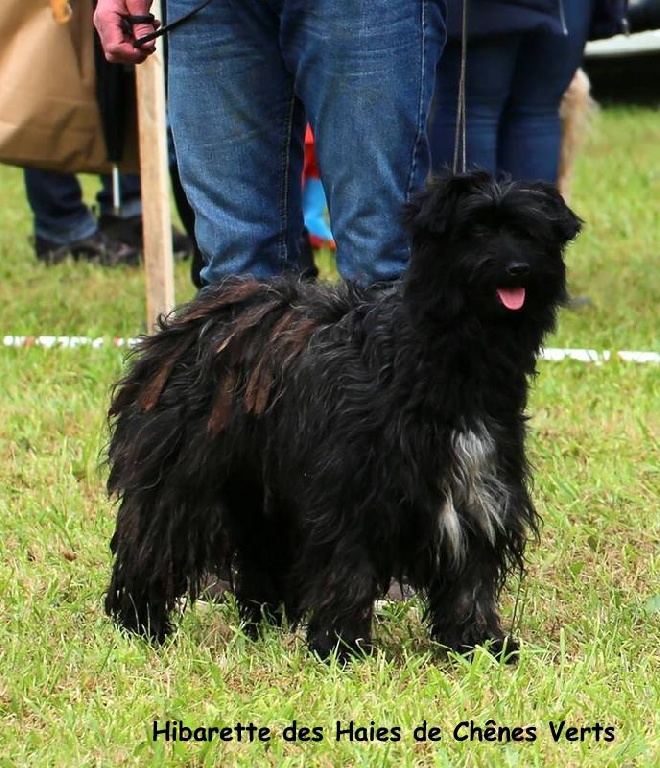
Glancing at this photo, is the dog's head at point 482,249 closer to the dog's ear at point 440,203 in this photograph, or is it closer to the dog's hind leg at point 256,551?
the dog's ear at point 440,203

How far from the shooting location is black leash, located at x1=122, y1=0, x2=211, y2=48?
3547 mm

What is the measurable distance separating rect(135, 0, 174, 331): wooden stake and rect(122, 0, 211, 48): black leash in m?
1.69

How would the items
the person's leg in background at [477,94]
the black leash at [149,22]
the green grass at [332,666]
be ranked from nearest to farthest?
the green grass at [332,666] < the black leash at [149,22] < the person's leg in background at [477,94]

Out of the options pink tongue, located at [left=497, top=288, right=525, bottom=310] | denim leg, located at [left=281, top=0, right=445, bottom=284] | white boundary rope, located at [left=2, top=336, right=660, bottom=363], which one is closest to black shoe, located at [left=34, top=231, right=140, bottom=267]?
white boundary rope, located at [left=2, top=336, right=660, bottom=363]

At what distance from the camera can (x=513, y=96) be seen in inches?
242

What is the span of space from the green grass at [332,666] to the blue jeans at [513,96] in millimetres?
790

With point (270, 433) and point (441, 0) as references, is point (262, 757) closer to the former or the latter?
point (270, 433)

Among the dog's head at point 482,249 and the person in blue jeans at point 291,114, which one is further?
the person in blue jeans at point 291,114

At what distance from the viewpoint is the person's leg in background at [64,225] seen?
8.14 metres

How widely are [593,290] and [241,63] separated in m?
4.12

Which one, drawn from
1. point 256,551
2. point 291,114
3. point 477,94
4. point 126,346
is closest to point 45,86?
point 126,346

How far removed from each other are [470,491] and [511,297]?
0.40m

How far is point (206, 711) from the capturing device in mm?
2984

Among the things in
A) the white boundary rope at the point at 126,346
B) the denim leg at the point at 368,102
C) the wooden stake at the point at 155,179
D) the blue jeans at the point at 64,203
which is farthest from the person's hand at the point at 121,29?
the blue jeans at the point at 64,203
